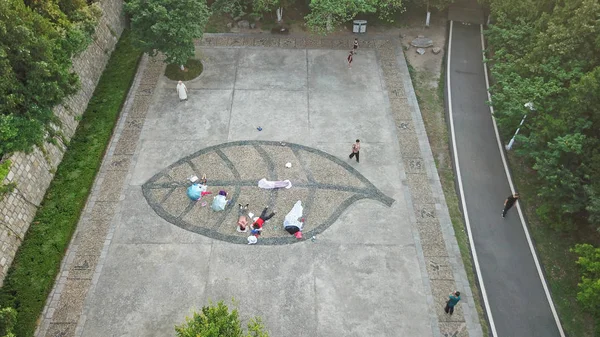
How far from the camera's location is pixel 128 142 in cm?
2166

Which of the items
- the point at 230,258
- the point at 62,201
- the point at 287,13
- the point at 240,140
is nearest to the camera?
the point at 230,258

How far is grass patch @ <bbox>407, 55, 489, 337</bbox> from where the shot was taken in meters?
17.2

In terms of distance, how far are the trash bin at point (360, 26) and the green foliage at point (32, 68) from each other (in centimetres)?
1721

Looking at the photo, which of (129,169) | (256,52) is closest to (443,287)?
(129,169)

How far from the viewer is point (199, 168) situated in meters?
20.4

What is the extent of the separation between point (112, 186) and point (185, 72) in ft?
30.4

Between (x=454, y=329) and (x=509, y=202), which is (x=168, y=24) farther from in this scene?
(x=454, y=329)

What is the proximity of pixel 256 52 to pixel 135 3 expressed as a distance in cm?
832

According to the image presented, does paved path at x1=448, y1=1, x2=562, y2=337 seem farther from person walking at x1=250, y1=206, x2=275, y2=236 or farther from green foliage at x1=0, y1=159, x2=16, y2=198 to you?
green foliage at x1=0, y1=159, x2=16, y2=198

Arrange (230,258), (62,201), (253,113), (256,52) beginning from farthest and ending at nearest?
(256,52)
(253,113)
(62,201)
(230,258)

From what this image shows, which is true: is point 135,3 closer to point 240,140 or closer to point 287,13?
point 240,140

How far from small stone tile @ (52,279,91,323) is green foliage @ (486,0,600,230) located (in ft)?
61.9

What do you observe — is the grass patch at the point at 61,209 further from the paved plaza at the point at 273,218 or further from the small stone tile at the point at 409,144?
the small stone tile at the point at 409,144

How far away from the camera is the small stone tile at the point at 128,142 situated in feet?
69.7
